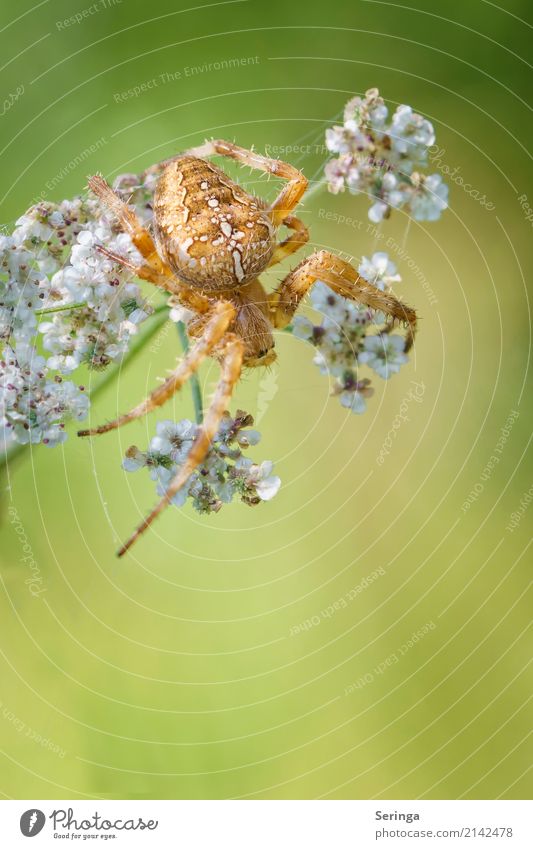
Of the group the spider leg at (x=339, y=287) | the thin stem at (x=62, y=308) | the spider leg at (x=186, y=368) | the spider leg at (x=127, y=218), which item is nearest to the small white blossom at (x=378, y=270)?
the spider leg at (x=339, y=287)

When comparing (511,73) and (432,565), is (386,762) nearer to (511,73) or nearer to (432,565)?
(432,565)

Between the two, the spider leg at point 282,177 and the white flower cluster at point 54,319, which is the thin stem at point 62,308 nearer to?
the white flower cluster at point 54,319

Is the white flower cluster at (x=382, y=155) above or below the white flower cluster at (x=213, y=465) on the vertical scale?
above

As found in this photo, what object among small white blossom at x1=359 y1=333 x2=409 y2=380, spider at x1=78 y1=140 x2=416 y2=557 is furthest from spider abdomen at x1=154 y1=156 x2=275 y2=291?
small white blossom at x1=359 y1=333 x2=409 y2=380

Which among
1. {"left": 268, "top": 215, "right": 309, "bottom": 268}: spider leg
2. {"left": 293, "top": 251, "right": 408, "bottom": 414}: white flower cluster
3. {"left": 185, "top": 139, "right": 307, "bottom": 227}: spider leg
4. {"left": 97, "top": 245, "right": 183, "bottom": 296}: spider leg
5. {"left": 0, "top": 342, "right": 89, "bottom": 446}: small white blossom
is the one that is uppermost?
{"left": 185, "top": 139, "right": 307, "bottom": 227}: spider leg

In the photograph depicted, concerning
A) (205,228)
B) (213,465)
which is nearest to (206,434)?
(213,465)

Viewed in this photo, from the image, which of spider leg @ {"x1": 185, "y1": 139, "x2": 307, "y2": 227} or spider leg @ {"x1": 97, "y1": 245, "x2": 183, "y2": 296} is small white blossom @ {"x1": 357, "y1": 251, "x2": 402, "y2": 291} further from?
spider leg @ {"x1": 97, "y1": 245, "x2": 183, "y2": 296}

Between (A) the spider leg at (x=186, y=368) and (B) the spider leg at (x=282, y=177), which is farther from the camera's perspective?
(B) the spider leg at (x=282, y=177)

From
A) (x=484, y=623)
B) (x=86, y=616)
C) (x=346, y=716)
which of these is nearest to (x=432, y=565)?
(x=484, y=623)

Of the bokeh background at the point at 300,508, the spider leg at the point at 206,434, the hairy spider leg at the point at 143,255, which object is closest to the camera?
the spider leg at the point at 206,434
